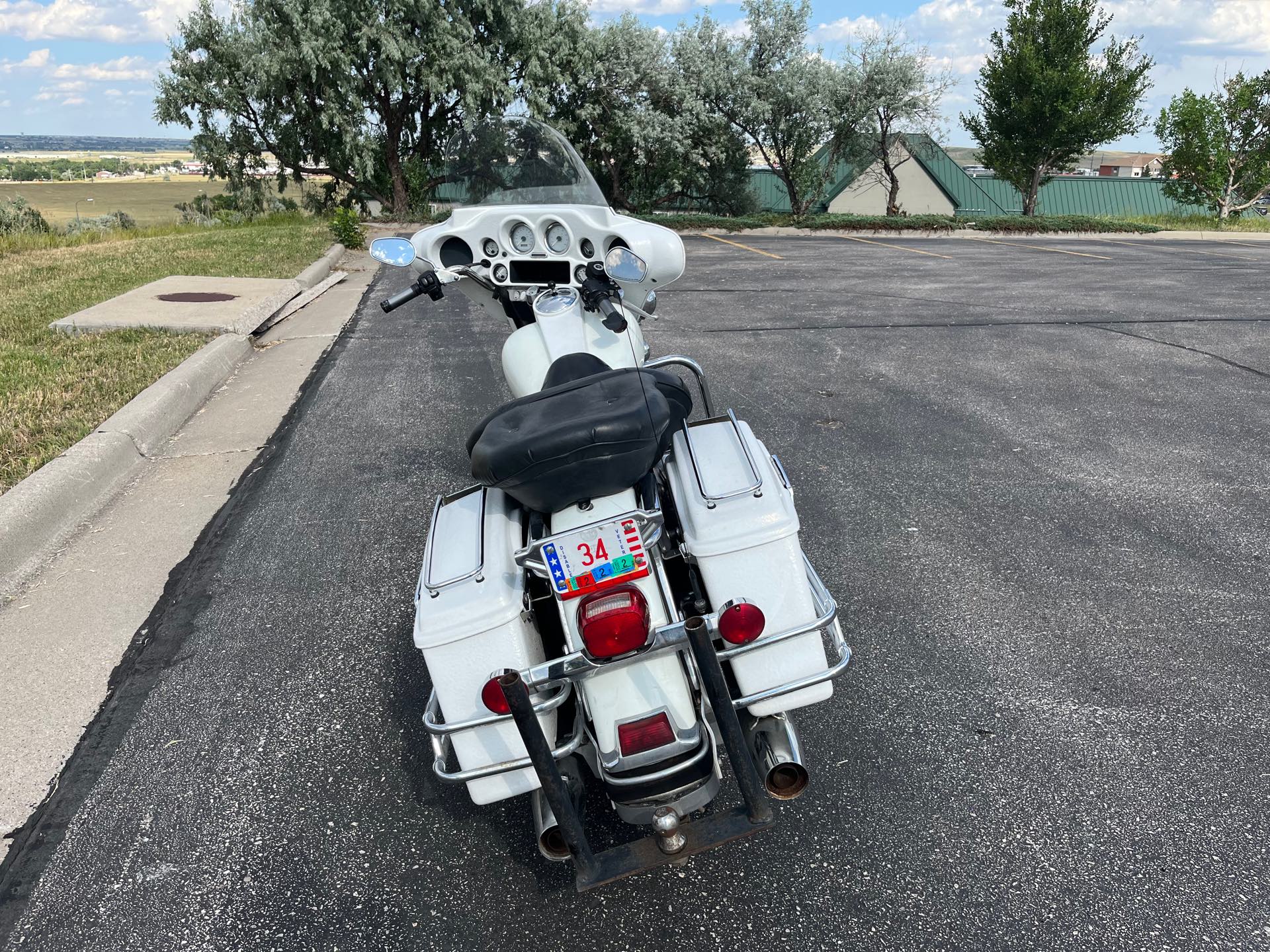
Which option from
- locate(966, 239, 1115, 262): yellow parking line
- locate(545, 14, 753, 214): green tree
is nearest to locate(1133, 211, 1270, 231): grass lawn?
locate(966, 239, 1115, 262): yellow parking line

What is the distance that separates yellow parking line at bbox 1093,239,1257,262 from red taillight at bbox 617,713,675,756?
17391 millimetres

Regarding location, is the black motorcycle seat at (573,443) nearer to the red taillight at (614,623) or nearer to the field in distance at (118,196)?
the red taillight at (614,623)

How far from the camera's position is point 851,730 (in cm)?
293

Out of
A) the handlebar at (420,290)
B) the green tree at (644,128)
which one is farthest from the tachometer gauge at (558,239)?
the green tree at (644,128)

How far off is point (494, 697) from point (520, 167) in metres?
2.58

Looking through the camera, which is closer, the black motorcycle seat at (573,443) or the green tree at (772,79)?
the black motorcycle seat at (573,443)

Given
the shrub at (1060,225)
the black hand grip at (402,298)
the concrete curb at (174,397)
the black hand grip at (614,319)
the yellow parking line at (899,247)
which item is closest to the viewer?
the black hand grip at (614,319)

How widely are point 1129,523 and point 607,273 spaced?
9.83 ft

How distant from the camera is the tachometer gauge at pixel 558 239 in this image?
135 inches

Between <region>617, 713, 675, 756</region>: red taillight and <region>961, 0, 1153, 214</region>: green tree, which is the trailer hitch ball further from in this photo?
<region>961, 0, 1153, 214</region>: green tree

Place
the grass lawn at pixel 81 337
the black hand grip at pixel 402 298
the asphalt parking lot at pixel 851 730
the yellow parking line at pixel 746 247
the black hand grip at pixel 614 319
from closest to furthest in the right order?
the asphalt parking lot at pixel 851 730 < the black hand grip at pixel 614 319 < the black hand grip at pixel 402 298 < the grass lawn at pixel 81 337 < the yellow parking line at pixel 746 247

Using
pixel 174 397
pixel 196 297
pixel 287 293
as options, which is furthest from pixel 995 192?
pixel 174 397

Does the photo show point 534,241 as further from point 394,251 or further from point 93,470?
point 93,470

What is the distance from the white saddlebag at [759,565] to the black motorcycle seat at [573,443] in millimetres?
201
